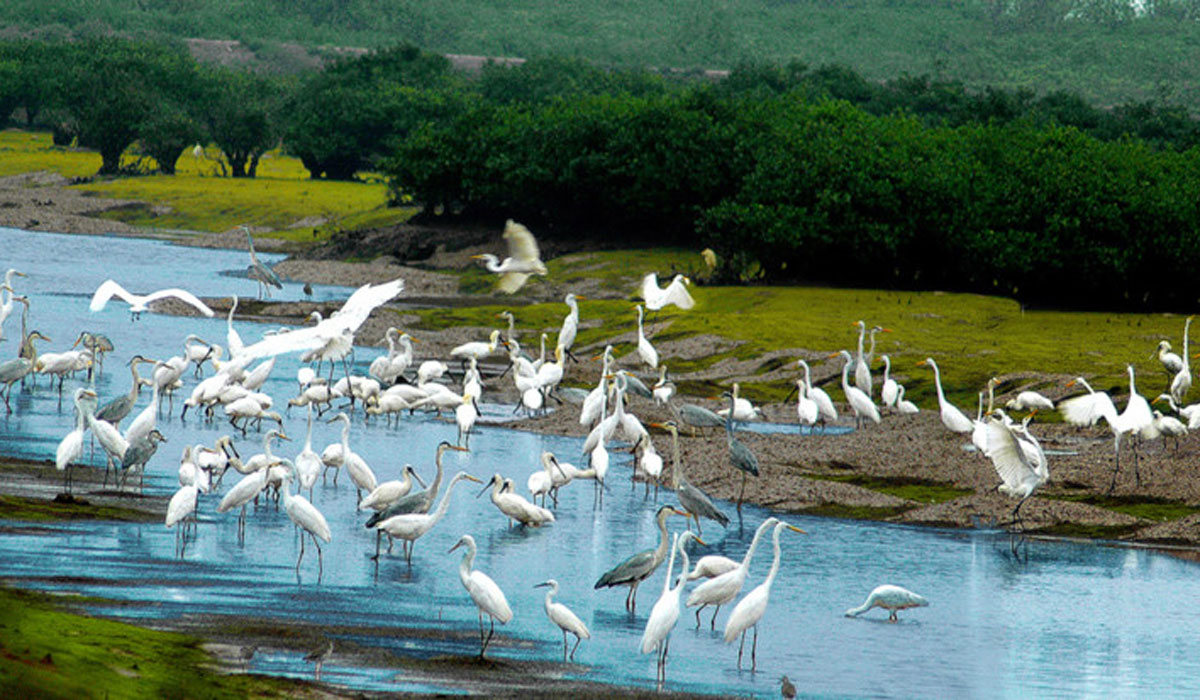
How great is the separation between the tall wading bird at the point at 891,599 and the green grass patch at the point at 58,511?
9.12 metres

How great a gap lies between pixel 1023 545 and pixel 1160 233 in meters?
31.5

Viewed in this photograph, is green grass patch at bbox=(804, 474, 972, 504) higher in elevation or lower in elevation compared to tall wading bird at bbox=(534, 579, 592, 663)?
lower

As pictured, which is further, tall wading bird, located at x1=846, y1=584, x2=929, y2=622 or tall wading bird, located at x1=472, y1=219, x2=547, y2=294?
tall wading bird, located at x1=472, y1=219, x2=547, y2=294

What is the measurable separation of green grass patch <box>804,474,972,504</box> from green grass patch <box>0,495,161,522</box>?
37.0 feet

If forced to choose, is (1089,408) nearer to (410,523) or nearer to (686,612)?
(686,612)

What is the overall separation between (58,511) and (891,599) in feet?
33.4

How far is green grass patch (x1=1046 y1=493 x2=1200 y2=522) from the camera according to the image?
23953mm

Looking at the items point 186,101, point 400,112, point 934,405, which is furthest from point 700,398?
point 186,101

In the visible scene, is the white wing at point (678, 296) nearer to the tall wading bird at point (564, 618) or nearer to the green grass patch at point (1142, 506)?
the green grass patch at point (1142, 506)

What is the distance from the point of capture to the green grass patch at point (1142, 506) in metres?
24.0

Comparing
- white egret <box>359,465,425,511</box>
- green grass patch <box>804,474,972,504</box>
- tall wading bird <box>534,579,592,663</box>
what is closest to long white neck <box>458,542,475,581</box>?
tall wading bird <box>534,579,592,663</box>

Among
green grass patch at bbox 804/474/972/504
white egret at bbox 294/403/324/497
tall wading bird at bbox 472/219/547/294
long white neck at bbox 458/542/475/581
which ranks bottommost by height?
green grass patch at bbox 804/474/972/504

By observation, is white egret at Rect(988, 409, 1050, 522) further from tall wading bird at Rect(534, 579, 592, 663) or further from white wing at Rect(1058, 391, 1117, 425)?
tall wading bird at Rect(534, 579, 592, 663)

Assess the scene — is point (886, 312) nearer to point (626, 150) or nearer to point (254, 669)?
point (626, 150)
